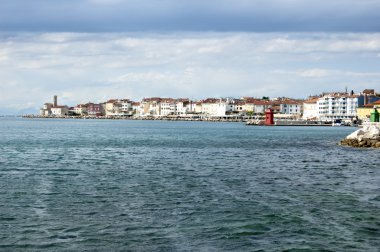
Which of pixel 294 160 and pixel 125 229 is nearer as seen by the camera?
pixel 125 229

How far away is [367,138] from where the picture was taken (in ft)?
143

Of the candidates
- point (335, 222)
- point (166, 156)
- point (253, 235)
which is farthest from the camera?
point (166, 156)

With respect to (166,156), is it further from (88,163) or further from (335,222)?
(335,222)

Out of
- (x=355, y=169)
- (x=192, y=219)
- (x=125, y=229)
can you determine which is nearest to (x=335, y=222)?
(x=192, y=219)

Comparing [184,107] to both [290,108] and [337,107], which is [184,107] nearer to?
[290,108]

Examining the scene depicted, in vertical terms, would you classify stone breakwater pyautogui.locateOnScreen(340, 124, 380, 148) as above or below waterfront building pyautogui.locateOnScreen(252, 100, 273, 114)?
below

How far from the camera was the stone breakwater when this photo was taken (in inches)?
1660

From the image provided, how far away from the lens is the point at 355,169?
2602 centimetres

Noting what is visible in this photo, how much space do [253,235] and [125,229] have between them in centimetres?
275

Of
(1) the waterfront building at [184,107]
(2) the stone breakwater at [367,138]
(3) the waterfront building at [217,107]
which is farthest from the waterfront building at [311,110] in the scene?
(2) the stone breakwater at [367,138]

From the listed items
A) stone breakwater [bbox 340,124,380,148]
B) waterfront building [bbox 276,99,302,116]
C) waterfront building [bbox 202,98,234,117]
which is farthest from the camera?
waterfront building [bbox 202,98,234,117]

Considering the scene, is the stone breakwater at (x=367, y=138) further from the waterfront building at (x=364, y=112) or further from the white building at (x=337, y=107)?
the white building at (x=337, y=107)

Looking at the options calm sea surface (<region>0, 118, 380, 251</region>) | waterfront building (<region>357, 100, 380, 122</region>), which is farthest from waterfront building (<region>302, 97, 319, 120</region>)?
calm sea surface (<region>0, 118, 380, 251</region>)

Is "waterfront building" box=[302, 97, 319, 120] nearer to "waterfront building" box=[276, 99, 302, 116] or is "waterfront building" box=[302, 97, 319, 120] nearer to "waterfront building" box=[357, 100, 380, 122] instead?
"waterfront building" box=[276, 99, 302, 116]
